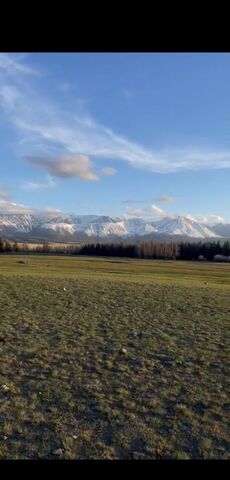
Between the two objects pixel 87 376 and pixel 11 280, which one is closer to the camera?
pixel 87 376

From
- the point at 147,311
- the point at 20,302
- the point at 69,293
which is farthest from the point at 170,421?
the point at 69,293

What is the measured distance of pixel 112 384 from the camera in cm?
964

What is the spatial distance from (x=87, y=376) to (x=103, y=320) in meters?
7.80

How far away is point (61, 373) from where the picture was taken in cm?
1035

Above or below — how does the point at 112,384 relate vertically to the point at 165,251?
below

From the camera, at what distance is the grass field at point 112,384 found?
22.1ft

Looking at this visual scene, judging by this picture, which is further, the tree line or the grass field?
the tree line

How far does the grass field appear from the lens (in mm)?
6738

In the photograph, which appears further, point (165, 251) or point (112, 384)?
point (165, 251)

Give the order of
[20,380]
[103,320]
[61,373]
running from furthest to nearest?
[103,320] → [61,373] → [20,380]

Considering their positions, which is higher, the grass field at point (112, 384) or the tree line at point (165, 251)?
the tree line at point (165, 251)

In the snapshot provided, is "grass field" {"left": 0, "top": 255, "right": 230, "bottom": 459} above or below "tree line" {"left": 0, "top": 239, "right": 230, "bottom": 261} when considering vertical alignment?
below

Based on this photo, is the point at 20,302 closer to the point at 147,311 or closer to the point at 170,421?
the point at 147,311

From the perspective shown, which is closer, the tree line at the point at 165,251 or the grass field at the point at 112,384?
the grass field at the point at 112,384
